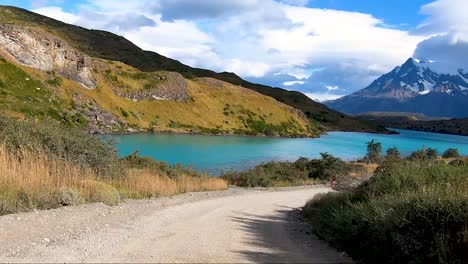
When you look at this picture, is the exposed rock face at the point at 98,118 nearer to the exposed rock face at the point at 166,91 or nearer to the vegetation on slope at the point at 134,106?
the vegetation on slope at the point at 134,106

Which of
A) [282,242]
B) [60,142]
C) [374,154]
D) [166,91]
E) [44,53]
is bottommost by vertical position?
[282,242]

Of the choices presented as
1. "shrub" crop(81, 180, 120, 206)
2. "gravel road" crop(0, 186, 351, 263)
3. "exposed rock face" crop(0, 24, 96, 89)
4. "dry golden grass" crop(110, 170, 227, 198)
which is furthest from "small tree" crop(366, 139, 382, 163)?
"exposed rock face" crop(0, 24, 96, 89)

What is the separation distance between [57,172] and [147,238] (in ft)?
16.1

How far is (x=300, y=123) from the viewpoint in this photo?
147625 mm

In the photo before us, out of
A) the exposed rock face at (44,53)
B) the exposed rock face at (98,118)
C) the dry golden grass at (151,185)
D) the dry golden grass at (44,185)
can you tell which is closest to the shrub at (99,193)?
the dry golden grass at (44,185)

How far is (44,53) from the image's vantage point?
285 ft

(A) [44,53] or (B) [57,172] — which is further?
(A) [44,53]

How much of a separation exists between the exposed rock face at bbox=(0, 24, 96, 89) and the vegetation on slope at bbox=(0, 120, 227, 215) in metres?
72.5

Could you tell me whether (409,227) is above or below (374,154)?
above

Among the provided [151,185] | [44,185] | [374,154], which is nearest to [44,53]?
[374,154]

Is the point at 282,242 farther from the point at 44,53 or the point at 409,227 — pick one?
the point at 44,53

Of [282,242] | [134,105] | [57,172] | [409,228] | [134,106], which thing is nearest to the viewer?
[409,228]

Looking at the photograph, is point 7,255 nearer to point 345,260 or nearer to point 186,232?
point 186,232

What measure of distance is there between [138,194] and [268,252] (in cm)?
909
